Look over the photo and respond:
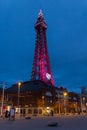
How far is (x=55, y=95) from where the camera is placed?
4405 inches

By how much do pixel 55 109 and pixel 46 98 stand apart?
20.6 feet

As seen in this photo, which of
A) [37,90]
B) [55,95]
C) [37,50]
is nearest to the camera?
[37,90]

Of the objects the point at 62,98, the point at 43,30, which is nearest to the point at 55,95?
the point at 62,98

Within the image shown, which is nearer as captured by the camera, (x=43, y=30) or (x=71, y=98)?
(x=71, y=98)

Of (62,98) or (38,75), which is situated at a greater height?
(38,75)

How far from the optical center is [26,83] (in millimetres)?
115375

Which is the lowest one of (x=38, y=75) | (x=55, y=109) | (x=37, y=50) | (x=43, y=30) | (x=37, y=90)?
(x=55, y=109)

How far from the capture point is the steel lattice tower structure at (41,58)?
12588 cm

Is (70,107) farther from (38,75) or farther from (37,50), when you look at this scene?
(37,50)

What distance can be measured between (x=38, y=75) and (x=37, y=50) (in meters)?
15.1

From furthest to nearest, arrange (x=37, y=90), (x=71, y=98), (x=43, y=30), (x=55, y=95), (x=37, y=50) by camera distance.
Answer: (x=43, y=30) < (x=37, y=50) < (x=71, y=98) < (x=55, y=95) < (x=37, y=90)

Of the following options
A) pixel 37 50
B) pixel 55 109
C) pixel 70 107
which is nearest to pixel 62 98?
pixel 70 107

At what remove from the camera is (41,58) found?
13075 cm

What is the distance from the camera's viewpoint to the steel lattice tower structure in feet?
413
